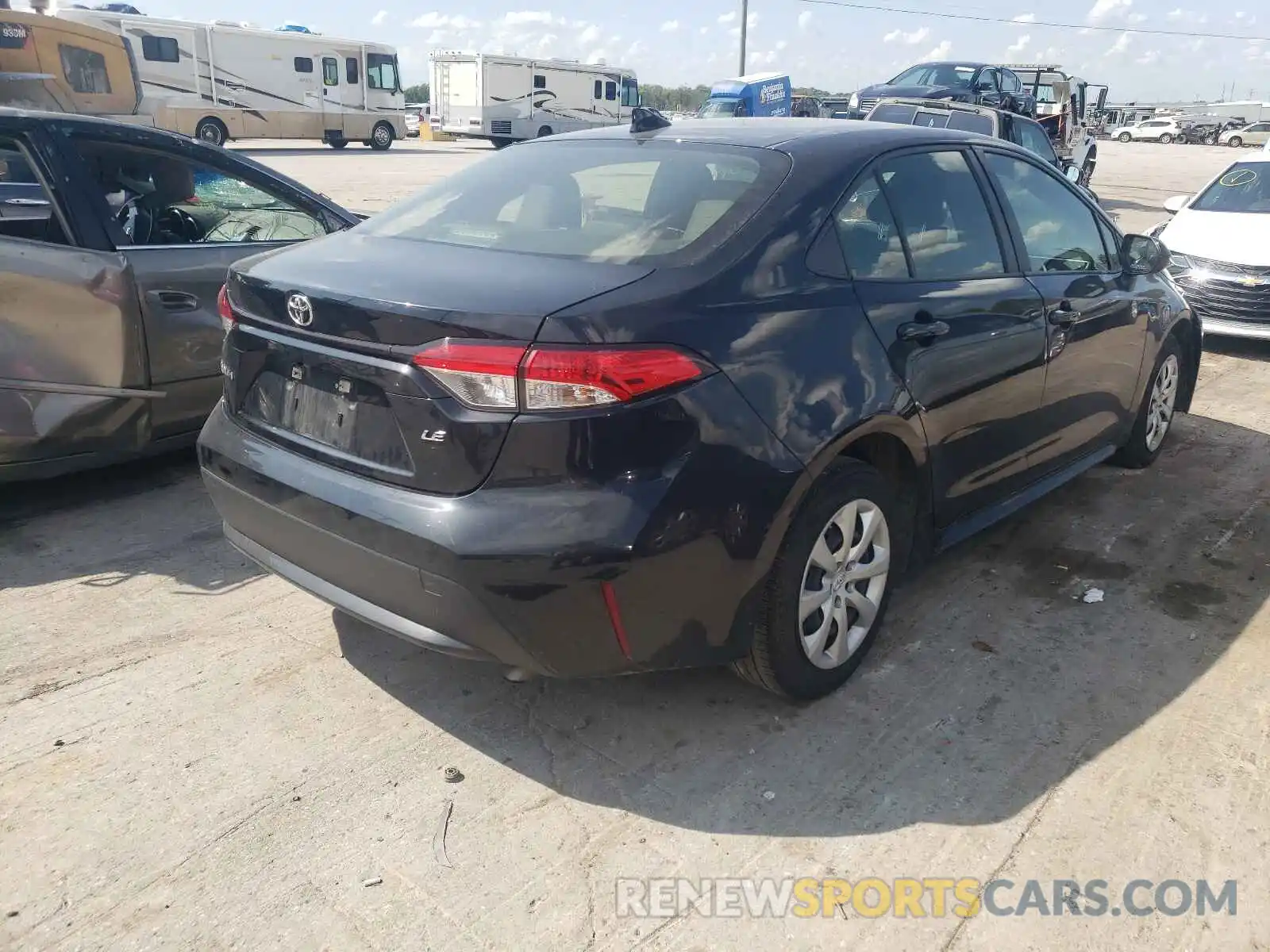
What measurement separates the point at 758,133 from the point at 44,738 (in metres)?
2.84

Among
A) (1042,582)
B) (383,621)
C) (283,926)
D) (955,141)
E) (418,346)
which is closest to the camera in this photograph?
(283,926)

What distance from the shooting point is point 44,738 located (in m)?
2.88

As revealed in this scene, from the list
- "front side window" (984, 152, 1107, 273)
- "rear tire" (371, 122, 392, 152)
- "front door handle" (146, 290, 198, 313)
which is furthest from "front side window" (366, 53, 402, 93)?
"front side window" (984, 152, 1107, 273)

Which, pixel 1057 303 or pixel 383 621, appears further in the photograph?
pixel 1057 303

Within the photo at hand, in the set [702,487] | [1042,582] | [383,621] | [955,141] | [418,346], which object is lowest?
[1042,582]

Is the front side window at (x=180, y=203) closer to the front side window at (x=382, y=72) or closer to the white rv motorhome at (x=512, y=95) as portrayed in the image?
the front side window at (x=382, y=72)

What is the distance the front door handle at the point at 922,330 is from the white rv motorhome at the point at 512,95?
34.6m

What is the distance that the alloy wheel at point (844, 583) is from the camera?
9.71 ft

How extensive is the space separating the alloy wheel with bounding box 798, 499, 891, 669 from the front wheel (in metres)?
2.53

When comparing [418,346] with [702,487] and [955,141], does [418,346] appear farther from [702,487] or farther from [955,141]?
[955,141]

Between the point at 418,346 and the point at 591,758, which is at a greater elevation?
the point at 418,346

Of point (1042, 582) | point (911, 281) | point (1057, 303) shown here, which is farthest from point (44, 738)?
point (1057, 303)

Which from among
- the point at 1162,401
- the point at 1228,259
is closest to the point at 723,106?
the point at 1228,259

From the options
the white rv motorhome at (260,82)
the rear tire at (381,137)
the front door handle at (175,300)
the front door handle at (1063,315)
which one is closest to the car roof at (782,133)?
the front door handle at (1063,315)
